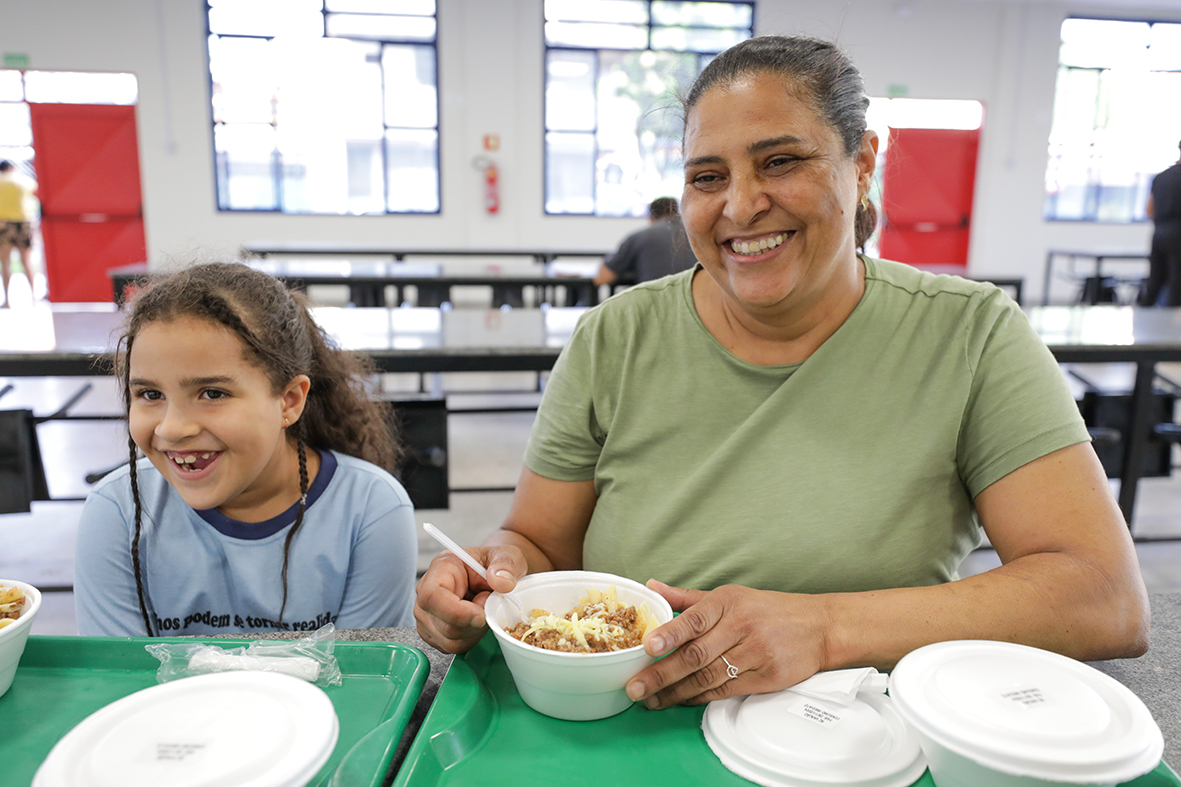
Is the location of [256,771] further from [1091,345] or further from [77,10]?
[77,10]

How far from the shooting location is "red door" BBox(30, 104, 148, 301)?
26.3ft

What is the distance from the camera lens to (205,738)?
22.3 inches

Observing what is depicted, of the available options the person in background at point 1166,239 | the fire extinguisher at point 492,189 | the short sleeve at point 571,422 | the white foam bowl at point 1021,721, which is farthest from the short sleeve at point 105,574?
→ the fire extinguisher at point 492,189

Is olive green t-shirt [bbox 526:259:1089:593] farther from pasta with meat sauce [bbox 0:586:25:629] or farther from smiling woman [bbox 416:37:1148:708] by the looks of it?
pasta with meat sauce [bbox 0:586:25:629]

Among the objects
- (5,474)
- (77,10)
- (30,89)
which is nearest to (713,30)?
(77,10)

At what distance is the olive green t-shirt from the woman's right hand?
0.24 metres

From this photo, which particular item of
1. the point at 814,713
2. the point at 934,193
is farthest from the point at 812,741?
the point at 934,193

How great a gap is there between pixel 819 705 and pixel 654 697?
0.48ft

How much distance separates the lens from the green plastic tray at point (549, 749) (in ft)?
2.09

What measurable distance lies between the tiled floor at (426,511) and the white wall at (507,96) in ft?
11.6

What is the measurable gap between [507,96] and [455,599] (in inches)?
323

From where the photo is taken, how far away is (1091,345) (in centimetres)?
215

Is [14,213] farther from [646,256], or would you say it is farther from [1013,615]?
[1013,615]

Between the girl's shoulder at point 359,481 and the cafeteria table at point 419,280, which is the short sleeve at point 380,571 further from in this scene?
the cafeteria table at point 419,280
